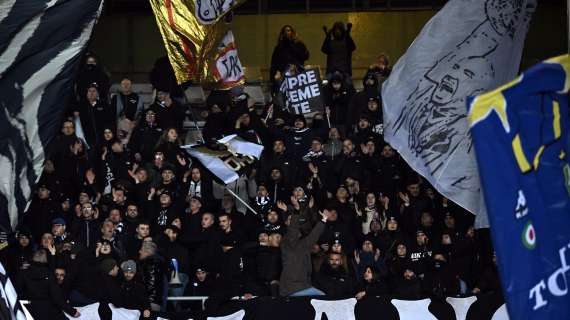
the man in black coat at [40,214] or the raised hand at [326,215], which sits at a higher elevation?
the raised hand at [326,215]

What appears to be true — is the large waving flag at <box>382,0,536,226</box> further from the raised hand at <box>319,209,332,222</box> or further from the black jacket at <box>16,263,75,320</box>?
the black jacket at <box>16,263,75,320</box>

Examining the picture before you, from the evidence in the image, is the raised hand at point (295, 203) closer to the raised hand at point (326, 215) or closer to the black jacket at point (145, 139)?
the raised hand at point (326, 215)

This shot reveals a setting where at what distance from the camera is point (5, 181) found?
593 inches

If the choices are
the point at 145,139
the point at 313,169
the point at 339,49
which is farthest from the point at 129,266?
the point at 339,49

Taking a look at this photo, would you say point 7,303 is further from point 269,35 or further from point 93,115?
point 269,35

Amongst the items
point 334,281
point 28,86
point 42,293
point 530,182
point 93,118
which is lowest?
point 334,281

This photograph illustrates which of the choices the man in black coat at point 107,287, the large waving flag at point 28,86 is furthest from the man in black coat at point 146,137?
the large waving flag at point 28,86

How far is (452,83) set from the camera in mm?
16109

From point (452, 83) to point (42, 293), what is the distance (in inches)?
217

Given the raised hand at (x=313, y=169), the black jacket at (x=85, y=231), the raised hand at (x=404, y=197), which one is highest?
the raised hand at (x=313, y=169)

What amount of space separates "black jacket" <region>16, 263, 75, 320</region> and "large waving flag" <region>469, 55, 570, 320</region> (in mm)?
10035

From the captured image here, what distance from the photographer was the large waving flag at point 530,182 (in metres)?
7.01

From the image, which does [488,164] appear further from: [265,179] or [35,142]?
[265,179]

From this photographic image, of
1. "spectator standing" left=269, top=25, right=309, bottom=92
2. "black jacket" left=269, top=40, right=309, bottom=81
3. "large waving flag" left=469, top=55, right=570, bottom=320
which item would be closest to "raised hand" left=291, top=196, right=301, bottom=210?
"spectator standing" left=269, top=25, right=309, bottom=92
